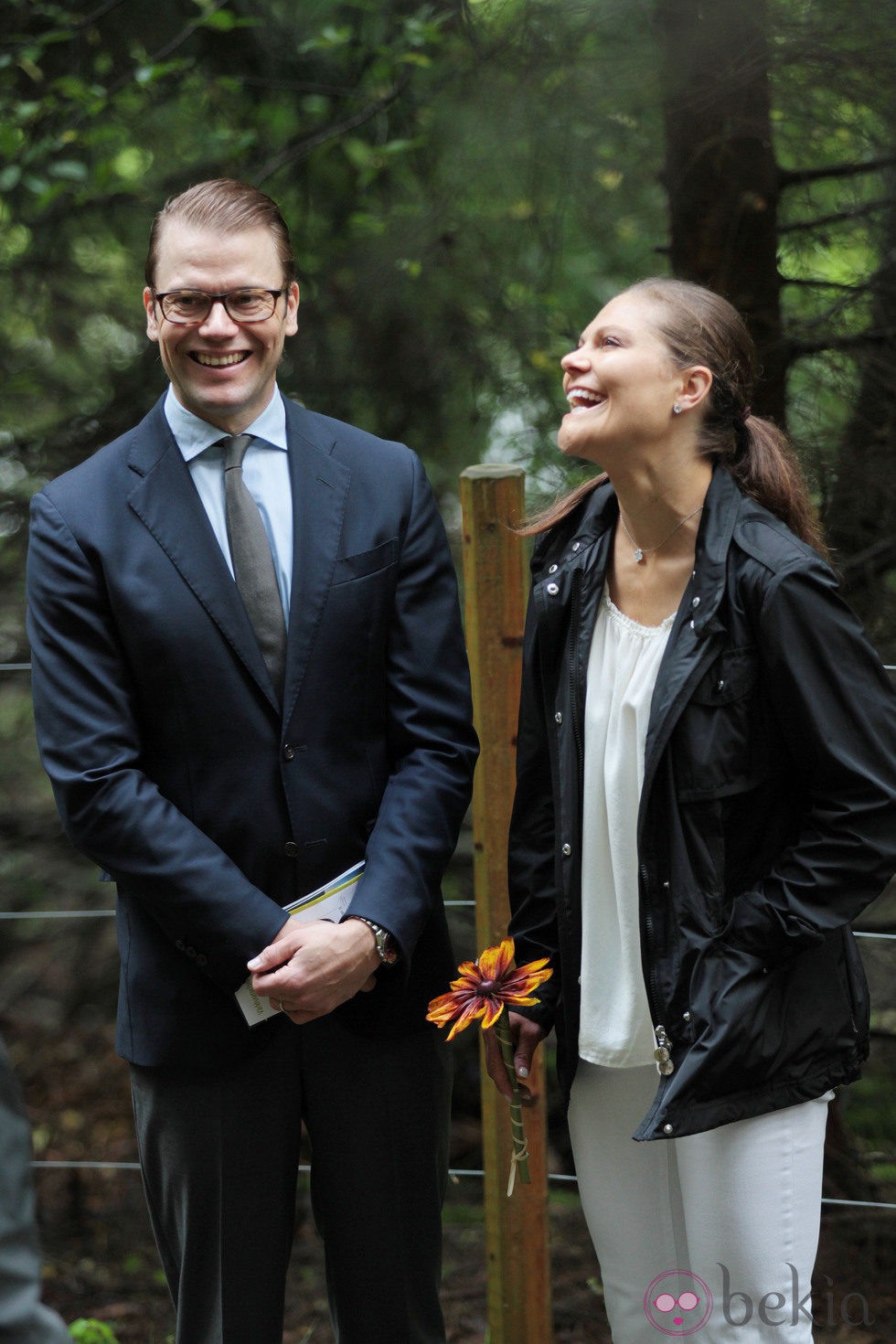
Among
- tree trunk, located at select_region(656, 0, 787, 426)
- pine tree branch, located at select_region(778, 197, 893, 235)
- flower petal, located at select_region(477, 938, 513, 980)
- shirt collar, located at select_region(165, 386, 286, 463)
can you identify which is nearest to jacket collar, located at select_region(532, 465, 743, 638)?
shirt collar, located at select_region(165, 386, 286, 463)

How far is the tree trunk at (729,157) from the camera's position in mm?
3271

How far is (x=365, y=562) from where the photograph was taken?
209 centimetres

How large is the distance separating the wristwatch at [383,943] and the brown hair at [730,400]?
0.80m

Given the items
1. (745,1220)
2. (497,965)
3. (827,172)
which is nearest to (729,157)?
(827,172)

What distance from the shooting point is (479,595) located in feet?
7.65

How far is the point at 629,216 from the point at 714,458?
1.74 metres

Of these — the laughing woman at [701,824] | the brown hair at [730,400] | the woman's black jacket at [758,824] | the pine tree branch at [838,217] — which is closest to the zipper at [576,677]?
the laughing woman at [701,824]

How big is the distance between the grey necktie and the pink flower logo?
1002mm

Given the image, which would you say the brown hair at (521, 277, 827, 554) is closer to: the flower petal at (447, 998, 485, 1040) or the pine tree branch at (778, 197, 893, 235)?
the flower petal at (447, 998, 485, 1040)

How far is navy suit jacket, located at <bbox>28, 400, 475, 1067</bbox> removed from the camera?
1967 millimetres

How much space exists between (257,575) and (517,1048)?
0.81 m

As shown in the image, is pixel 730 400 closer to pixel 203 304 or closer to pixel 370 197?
pixel 203 304

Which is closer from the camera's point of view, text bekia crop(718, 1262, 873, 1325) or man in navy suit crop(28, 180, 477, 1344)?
text bekia crop(718, 1262, 873, 1325)

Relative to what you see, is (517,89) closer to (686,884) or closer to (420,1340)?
(686,884)
